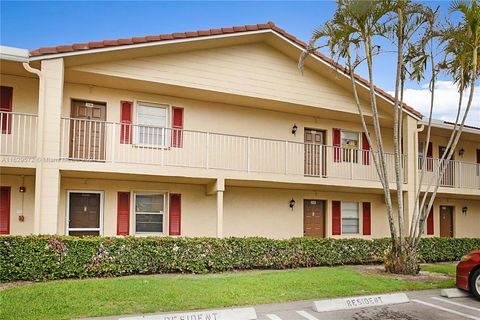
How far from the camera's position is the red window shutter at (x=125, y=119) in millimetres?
12703

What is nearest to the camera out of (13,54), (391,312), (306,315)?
(306,315)

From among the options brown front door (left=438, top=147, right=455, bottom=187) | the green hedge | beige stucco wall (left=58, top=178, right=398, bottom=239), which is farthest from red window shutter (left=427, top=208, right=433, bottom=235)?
the green hedge

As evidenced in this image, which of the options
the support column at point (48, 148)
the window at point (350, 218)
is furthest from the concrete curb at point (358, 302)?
the window at point (350, 218)

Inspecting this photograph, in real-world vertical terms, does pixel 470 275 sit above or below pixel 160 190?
below

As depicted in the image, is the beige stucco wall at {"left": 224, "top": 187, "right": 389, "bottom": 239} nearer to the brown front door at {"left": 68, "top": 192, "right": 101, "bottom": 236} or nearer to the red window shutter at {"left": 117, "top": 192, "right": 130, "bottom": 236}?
the red window shutter at {"left": 117, "top": 192, "right": 130, "bottom": 236}

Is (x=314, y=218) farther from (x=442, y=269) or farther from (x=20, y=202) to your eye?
(x=20, y=202)

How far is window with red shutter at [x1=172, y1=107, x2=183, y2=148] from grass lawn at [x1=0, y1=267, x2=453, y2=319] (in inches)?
187

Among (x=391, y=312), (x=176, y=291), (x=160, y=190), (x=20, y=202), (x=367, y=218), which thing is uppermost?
(x=160, y=190)

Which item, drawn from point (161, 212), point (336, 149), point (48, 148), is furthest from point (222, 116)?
point (48, 148)

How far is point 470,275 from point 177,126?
923cm

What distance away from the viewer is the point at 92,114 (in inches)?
497

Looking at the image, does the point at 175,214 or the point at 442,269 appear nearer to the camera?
the point at 442,269

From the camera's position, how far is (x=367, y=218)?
56.0 ft

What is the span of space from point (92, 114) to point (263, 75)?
5682 mm
